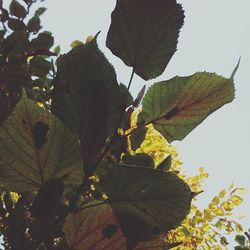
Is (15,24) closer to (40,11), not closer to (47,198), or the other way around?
(40,11)

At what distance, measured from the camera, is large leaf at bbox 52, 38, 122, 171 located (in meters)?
0.56

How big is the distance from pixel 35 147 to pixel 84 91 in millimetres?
118

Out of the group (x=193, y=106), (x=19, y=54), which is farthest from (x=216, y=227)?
(x=193, y=106)

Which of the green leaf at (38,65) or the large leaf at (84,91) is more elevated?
the green leaf at (38,65)

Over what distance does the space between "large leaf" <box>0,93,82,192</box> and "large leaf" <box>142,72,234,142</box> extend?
0.71 ft

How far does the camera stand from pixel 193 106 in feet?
2.18

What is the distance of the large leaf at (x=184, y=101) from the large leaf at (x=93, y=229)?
22 centimetres

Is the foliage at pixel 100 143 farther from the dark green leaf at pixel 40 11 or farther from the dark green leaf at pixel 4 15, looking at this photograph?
the dark green leaf at pixel 40 11

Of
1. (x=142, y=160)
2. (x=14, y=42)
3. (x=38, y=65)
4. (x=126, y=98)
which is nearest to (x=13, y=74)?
(x=14, y=42)

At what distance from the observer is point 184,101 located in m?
0.66

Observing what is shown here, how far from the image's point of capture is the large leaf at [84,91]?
1.82 feet

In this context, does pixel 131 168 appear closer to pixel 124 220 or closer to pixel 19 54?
pixel 124 220

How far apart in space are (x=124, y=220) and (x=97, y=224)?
0.15 ft

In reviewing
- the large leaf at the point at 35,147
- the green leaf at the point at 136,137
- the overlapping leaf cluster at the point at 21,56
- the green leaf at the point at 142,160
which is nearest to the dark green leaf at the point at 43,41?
the overlapping leaf cluster at the point at 21,56
